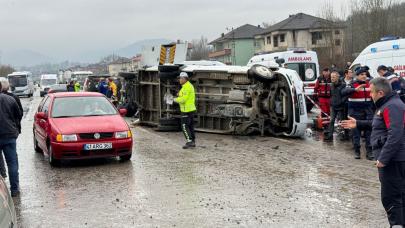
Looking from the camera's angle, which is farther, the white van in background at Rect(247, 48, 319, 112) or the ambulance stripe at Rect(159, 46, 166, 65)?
the white van in background at Rect(247, 48, 319, 112)

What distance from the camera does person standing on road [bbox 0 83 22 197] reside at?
26.3 feet

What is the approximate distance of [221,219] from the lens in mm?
6457

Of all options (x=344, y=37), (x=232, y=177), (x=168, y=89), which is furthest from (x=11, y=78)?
(x=232, y=177)

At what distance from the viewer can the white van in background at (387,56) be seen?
13703mm

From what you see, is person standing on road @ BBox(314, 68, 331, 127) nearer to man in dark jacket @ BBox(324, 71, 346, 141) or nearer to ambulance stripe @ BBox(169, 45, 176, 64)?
man in dark jacket @ BBox(324, 71, 346, 141)

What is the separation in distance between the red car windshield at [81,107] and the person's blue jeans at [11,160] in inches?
102

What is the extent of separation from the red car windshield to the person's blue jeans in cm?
260

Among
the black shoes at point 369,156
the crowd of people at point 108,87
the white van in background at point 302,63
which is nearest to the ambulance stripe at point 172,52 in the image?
the white van in background at point 302,63

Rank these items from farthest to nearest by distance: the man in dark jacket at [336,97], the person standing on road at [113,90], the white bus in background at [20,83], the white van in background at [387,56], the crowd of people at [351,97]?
the white bus in background at [20,83] < the person standing on road at [113,90] < the white van in background at [387,56] < the man in dark jacket at [336,97] < the crowd of people at [351,97]

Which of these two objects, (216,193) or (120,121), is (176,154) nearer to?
(120,121)

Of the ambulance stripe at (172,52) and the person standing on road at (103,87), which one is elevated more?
the ambulance stripe at (172,52)

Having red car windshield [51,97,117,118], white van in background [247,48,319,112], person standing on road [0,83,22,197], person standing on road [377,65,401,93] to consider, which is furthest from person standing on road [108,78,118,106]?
person standing on road [0,83,22,197]

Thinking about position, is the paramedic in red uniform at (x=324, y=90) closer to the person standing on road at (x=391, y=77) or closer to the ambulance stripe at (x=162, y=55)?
the person standing on road at (x=391, y=77)

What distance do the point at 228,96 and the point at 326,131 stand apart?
2864mm
